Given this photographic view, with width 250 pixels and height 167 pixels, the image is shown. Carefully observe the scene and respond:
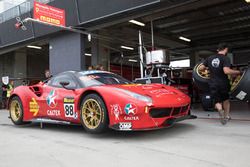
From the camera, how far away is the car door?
5.92m

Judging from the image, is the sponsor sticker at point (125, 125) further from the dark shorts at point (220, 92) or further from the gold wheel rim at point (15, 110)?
the gold wheel rim at point (15, 110)

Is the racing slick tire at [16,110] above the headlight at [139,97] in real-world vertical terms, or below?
below

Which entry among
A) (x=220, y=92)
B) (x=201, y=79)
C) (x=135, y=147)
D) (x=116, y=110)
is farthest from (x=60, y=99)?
(x=201, y=79)

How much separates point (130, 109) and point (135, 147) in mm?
632

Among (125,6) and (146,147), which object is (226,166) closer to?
(146,147)

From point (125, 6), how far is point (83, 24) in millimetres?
2345

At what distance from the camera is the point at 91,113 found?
18.0 ft

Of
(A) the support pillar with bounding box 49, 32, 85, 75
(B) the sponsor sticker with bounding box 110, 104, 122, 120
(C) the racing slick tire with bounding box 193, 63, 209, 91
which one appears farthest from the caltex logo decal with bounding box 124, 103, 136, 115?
(A) the support pillar with bounding box 49, 32, 85, 75

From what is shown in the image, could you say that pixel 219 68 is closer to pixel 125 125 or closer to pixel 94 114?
pixel 125 125

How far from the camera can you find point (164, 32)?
16.8 m

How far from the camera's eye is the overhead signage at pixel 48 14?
35.0ft

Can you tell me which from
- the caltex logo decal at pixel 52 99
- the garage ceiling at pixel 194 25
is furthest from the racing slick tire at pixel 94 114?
the garage ceiling at pixel 194 25

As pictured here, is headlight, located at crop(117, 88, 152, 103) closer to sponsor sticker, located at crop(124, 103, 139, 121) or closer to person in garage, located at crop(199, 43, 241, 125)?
sponsor sticker, located at crop(124, 103, 139, 121)

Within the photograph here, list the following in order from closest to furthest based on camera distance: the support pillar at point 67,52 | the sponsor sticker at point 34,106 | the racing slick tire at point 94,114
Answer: the racing slick tire at point 94,114
the sponsor sticker at point 34,106
the support pillar at point 67,52
